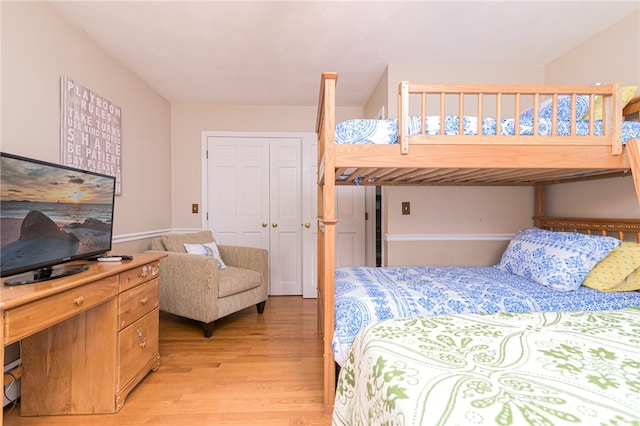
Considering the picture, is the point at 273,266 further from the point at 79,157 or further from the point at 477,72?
the point at 477,72

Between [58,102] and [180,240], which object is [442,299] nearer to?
[180,240]

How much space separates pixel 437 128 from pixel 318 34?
112cm

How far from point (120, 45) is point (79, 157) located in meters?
0.88

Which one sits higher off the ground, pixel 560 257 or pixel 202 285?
pixel 560 257

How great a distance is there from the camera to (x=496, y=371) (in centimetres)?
85

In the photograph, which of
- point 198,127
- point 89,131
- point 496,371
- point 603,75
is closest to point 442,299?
point 496,371

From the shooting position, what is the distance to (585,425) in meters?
0.63

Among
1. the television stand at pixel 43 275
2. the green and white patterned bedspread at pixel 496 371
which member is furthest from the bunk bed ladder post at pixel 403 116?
the television stand at pixel 43 275

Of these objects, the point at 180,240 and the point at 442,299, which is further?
the point at 180,240

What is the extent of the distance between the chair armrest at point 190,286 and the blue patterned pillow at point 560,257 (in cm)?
223

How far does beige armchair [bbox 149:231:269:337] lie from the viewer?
2480 millimetres

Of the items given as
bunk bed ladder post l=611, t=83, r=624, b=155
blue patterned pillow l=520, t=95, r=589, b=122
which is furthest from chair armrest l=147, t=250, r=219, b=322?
bunk bed ladder post l=611, t=83, r=624, b=155

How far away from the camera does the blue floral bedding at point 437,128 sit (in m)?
1.62

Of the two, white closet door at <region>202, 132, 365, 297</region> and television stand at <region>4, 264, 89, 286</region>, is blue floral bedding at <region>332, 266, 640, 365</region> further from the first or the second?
white closet door at <region>202, 132, 365, 297</region>
